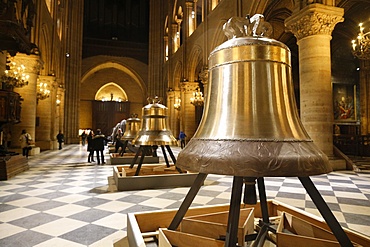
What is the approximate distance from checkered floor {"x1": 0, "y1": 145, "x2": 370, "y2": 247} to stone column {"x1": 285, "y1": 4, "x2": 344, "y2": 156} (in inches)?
60.3

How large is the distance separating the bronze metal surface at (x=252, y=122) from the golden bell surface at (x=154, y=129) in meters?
3.00

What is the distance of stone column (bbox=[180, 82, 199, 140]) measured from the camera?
19203 mm

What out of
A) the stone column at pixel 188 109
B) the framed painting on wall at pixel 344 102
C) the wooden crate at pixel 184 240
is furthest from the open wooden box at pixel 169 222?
the framed painting on wall at pixel 344 102

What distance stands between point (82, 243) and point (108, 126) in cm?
3119

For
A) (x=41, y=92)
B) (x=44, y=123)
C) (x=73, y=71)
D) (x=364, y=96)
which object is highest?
(x=73, y=71)

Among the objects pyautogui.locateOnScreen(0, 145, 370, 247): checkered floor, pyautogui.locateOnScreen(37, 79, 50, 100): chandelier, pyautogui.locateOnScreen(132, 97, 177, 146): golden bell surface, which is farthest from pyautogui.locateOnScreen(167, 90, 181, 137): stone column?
pyautogui.locateOnScreen(132, 97, 177, 146): golden bell surface

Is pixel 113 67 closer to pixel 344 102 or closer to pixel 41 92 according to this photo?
pixel 41 92

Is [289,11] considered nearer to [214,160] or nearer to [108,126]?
[214,160]

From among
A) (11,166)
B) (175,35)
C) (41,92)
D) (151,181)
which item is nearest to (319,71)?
(151,181)

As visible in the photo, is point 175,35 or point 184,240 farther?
point 175,35

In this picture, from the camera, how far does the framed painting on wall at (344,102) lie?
59.7 ft

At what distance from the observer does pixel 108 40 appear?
99.5 feet

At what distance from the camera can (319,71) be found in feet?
23.6

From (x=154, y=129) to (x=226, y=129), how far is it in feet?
11.1
